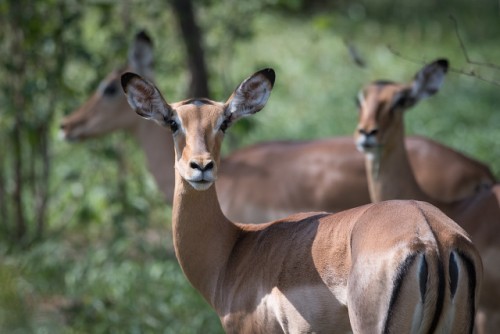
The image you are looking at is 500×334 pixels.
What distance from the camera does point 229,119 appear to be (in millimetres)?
3965

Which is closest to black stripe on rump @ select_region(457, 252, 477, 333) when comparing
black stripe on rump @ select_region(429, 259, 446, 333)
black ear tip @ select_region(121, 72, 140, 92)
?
black stripe on rump @ select_region(429, 259, 446, 333)

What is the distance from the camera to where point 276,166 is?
6.55m

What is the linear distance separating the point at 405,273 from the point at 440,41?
952cm

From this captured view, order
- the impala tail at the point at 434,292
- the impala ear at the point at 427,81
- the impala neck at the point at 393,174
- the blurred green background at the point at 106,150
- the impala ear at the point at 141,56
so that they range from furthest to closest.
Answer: the impala ear at the point at 141,56 → the blurred green background at the point at 106,150 → the impala ear at the point at 427,81 → the impala neck at the point at 393,174 → the impala tail at the point at 434,292

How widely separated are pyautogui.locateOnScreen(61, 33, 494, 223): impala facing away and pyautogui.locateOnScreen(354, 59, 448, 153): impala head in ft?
2.06

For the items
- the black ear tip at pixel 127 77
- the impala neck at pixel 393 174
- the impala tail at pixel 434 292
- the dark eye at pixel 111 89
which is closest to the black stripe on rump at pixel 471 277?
the impala tail at pixel 434 292

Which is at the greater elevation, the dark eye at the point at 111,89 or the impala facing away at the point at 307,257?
the dark eye at the point at 111,89

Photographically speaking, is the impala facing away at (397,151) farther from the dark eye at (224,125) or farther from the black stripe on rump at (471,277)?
the black stripe on rump at (471,277)

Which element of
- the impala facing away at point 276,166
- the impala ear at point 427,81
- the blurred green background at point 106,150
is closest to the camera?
the impala ear at point 427,81

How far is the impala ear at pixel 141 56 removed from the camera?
21.5 feet

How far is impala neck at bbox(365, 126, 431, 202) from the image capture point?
5242mm

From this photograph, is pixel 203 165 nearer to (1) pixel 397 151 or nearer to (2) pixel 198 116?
(2) pixel 198 116

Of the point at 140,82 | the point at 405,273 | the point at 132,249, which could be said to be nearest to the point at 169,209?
the point at 132,249

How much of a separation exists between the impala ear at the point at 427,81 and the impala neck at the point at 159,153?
178 centimetres
